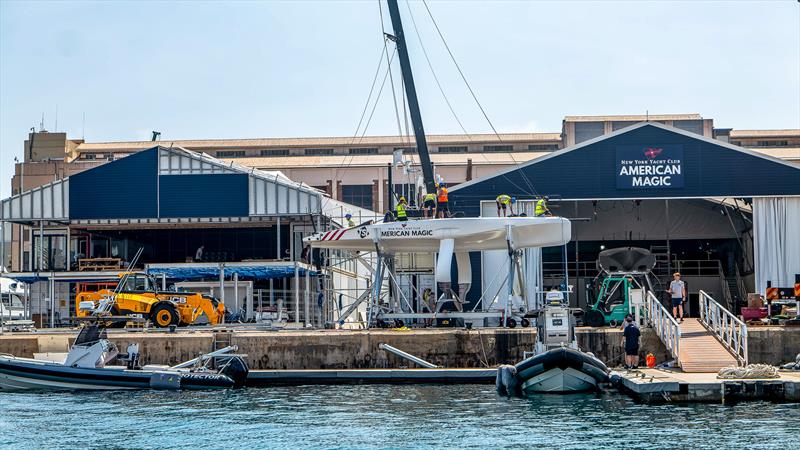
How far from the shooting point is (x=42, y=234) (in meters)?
52.3

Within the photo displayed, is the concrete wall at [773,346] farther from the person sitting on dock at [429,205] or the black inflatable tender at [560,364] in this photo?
the person sitting on dock at [429,205]

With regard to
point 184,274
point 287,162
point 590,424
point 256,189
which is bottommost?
point 590,424

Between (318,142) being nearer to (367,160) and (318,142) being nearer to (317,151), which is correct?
(317,151)

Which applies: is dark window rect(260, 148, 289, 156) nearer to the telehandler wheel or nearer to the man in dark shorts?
the telehandler wheel

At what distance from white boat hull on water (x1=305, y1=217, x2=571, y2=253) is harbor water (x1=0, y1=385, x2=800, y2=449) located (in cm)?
754

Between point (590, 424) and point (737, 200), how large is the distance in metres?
25.9

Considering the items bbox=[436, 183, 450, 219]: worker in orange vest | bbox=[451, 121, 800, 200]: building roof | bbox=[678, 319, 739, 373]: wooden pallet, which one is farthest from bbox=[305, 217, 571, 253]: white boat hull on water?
bbox=[451, 121, 800, 200]: building roof

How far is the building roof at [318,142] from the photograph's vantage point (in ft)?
291

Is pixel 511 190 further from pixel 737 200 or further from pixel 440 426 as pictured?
pixel 440 426

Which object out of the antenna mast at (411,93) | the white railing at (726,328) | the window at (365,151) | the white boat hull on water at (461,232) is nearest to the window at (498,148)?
the window at (365,151)

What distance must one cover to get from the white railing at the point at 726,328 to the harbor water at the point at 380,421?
422 centimetres

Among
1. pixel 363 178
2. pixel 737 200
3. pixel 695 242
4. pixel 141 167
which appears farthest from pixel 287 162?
pixel 737 200

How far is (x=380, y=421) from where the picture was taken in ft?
75.1

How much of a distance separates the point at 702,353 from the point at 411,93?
15.8 m
